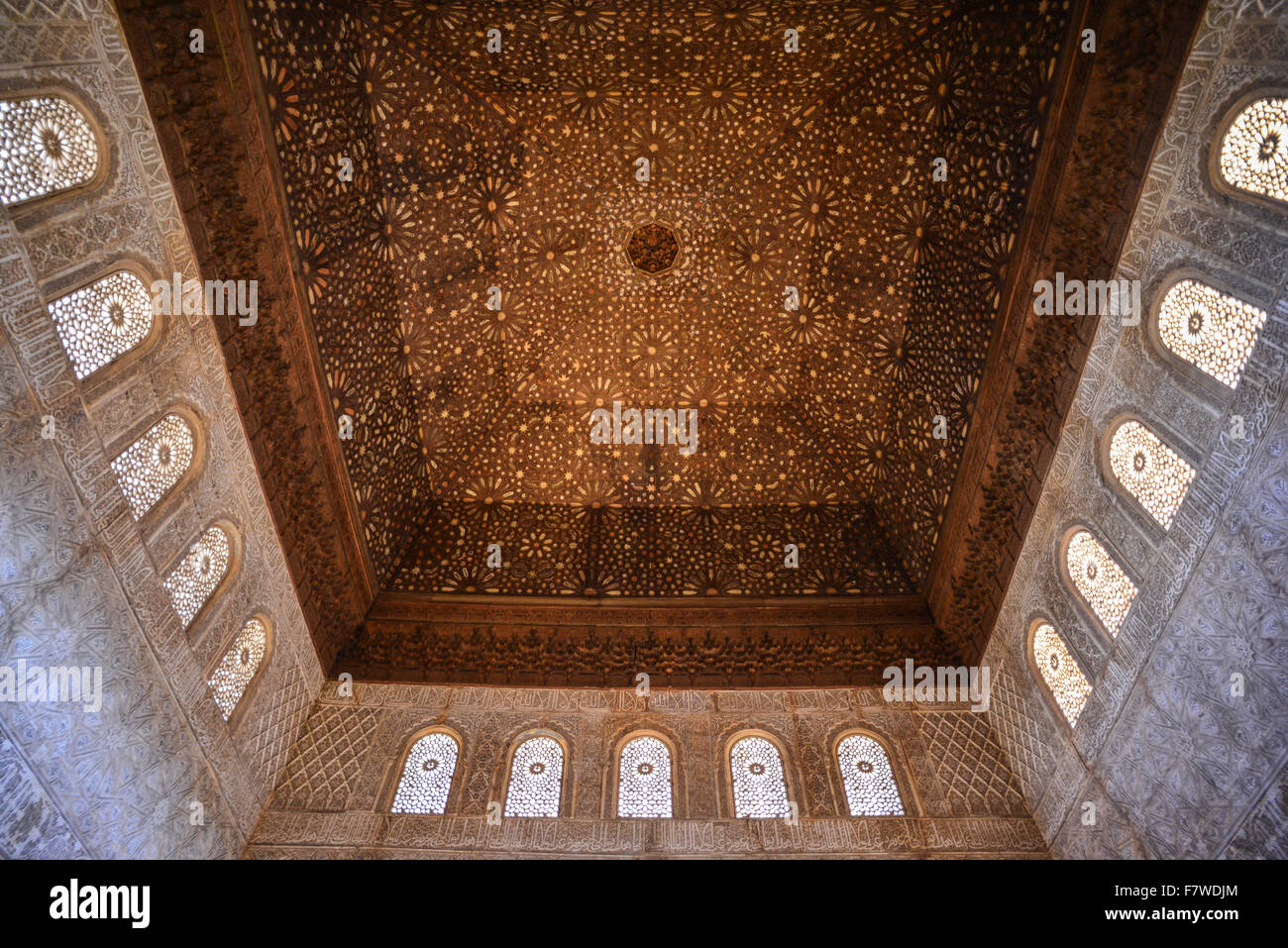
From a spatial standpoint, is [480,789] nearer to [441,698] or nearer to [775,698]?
[441,698]

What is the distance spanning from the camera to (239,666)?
5770mm

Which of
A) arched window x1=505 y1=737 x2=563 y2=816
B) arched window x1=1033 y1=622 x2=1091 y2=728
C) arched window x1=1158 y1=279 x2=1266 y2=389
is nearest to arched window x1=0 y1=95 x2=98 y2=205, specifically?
arched window x1=505 y1=737 x2=563 y2=816

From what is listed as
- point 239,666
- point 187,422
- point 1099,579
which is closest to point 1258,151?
point 1099,579

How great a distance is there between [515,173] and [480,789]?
17.4 feet

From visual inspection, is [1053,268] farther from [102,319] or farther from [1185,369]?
[102,319]

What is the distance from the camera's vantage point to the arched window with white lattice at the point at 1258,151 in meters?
4.01

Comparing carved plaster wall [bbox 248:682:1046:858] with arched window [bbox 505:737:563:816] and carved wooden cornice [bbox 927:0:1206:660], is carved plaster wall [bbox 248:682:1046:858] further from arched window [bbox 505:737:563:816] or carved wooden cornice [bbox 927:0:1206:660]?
carved wooden cornice [bbox 927:0:1206:660]

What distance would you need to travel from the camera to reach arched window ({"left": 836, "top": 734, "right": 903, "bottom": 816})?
602 cm

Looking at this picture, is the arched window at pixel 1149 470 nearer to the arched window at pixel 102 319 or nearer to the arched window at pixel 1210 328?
the arched window at pixel 1210 328

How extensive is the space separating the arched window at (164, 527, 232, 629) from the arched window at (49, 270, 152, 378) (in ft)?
4.41

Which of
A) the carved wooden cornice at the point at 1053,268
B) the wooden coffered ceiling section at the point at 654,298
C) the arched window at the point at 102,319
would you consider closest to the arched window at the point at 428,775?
the wooden coffered ceiling section at the point at 654,298

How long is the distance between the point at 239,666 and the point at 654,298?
4.91 metres

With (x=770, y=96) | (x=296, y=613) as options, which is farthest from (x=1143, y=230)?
(x=296, y=613)

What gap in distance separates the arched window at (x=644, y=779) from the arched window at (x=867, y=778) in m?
1.37
